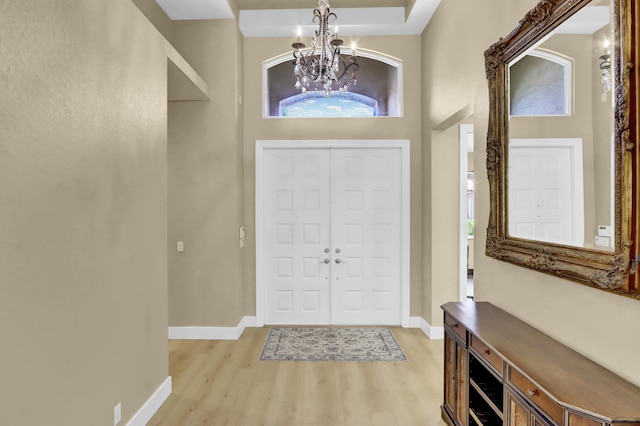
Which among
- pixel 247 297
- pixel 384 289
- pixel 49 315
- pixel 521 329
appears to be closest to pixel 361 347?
pixel 384 289

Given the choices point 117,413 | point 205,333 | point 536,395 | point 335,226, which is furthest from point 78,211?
point 335,226

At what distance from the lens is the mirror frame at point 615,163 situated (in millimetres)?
1553

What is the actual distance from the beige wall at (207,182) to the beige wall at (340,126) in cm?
37

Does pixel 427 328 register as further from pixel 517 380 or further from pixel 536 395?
pixel 536 395

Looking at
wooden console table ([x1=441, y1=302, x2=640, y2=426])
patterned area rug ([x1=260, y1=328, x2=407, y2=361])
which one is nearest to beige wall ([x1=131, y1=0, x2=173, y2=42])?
patterned area rug ([x1=260, y1=328, x2=407, y2=361])

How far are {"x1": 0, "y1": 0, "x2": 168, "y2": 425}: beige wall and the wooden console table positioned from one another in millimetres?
2095

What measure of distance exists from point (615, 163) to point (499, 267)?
122 cm

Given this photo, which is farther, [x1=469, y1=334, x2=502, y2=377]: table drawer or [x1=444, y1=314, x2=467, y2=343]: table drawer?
[x1=444, y1=314, x2=467, y2=343]: table drawer

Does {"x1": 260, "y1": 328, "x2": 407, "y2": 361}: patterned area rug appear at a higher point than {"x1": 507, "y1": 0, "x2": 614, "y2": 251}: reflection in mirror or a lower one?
lower

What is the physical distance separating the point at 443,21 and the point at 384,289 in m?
3.12

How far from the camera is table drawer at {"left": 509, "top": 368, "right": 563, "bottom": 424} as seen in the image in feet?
4.75

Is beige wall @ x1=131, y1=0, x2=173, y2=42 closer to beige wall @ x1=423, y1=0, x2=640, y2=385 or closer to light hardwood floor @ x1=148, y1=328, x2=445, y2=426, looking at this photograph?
beige wall @ x1=423, y1=0, x2=640, y2=385

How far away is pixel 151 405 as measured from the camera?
280 centimetres

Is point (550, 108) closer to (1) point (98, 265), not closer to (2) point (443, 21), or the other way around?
(2) point (443, 21)
